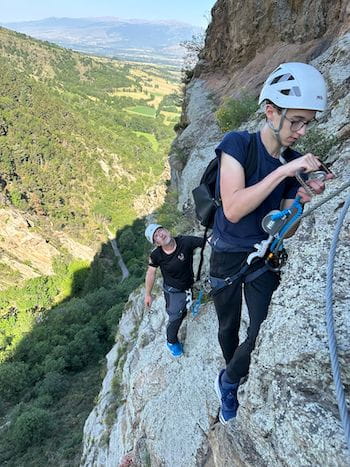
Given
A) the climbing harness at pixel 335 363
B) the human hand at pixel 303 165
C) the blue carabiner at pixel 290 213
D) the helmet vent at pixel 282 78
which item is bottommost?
the climbing harness at pixel 335 363

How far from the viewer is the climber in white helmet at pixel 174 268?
18.7ft

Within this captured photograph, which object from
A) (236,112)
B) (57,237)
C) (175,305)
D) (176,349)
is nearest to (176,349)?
(176,349)

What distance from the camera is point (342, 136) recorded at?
542 centimetres

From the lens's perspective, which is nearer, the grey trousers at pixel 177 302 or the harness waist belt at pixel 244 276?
the harness waist belt at pixel 244 276

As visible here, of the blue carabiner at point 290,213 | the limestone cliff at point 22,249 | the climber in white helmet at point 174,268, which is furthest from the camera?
the limestone cliff at point 22,249

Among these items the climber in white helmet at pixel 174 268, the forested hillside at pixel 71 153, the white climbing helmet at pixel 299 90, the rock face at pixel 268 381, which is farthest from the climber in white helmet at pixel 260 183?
the forested hillside at pixel 71 153

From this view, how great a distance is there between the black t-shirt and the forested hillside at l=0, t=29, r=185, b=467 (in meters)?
13.8

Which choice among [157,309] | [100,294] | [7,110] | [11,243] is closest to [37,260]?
[11,243]

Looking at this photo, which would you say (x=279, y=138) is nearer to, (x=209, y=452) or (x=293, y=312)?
(x=293, y=312)

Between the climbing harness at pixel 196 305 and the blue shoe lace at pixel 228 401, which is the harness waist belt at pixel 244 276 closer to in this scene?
the blue shoe lace at pixel 228 401

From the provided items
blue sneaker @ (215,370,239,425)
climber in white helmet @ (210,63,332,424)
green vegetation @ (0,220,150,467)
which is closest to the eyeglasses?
climber in white helmet @ (210,63,332,424)

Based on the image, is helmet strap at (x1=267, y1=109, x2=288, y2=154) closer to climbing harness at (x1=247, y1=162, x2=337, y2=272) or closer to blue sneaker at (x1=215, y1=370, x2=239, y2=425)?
→ climbing harness at (x1=247, y1=162, x2=337, y2=272)

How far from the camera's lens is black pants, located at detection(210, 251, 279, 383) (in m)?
3.07

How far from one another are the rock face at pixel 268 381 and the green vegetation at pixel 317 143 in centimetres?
14
